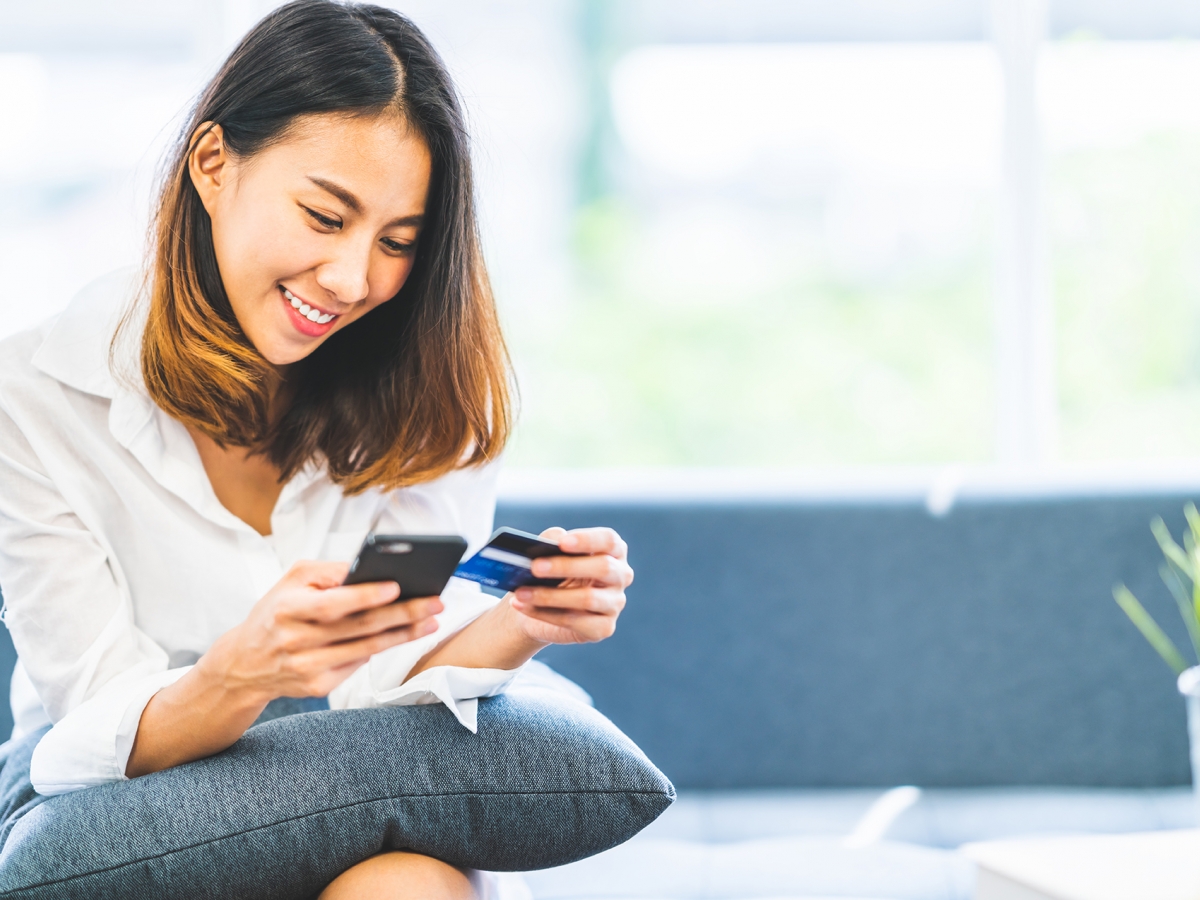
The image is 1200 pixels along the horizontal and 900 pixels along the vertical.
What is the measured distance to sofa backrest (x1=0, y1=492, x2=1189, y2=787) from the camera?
5.91 ft

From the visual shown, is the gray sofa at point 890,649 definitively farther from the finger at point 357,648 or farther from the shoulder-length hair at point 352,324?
the finger at point 357,648

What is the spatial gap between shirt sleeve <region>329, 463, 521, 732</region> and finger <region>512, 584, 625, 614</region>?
→ 84 millimetres

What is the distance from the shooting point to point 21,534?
114cm

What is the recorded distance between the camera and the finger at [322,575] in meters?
0.89

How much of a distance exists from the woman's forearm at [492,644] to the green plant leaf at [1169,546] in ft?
3.73

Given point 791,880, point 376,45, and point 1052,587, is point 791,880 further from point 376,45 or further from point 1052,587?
point 376,45

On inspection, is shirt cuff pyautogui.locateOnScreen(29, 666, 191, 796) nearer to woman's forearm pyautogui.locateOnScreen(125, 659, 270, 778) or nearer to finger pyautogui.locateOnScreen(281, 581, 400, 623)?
woman's forearm pyautogui.locateOnScreen(125, 659, 270, 778)

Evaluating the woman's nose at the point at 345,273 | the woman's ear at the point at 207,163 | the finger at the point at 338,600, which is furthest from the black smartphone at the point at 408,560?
the woman's ear at the point at 207,163

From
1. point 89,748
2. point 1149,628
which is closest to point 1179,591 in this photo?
point 1149,628

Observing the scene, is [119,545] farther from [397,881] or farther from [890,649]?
[890,649]

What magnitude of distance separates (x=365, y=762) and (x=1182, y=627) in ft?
4.75

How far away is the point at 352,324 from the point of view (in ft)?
4.58

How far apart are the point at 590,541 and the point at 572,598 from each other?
0.06m

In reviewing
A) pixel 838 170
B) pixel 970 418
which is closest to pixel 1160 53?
pixel 838 170
